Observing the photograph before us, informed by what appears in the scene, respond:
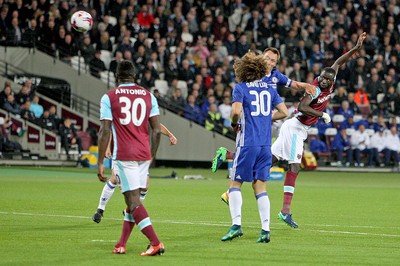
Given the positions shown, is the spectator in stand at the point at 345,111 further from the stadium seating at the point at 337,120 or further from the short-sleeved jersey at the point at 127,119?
the short-sleeved jersey at the point at 127,119

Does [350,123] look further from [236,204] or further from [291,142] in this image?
[236,204]

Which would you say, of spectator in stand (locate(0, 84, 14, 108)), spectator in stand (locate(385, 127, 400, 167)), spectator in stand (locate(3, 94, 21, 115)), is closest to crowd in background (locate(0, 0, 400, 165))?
spectator in stand (locate(385, 127, 400, 167))

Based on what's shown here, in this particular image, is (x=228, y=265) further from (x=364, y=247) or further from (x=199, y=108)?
(x=199, y=108)

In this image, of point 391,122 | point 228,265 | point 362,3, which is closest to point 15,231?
point 228,265

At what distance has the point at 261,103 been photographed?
12.5 meters

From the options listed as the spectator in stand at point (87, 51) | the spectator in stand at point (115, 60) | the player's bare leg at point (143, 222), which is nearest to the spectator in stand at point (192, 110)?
the spectator in stand at point (115, 60)

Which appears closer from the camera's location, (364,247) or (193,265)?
(193,265)

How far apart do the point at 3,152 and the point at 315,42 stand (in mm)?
15168

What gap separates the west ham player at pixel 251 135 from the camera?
12.4 m

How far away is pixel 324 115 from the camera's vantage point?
15211 mm

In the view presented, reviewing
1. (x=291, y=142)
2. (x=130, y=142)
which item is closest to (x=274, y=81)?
(x=291, y=142)

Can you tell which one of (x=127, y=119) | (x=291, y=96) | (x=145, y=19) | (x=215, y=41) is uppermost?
(x=145, y=19)

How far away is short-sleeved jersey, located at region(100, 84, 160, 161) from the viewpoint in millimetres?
10625

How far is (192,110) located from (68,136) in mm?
5146
